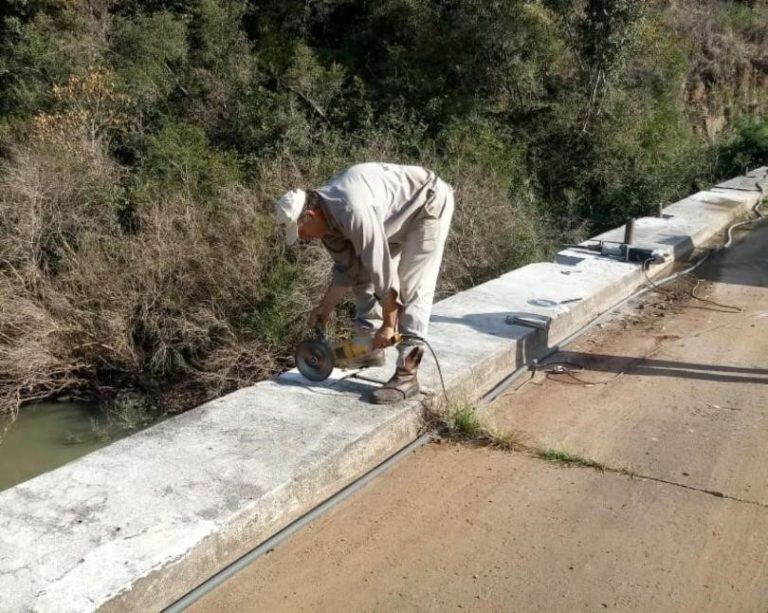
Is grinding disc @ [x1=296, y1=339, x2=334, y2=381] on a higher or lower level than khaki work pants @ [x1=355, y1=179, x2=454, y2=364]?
lower

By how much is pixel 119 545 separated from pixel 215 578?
41 cm

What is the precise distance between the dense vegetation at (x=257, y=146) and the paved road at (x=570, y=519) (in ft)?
13.6

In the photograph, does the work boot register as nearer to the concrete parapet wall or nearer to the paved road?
the concrete parapet wall

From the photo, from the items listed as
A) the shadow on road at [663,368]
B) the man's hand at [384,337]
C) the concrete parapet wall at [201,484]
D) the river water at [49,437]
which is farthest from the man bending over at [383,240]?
the river water at [49,437]

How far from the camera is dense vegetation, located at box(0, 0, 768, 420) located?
8.53m

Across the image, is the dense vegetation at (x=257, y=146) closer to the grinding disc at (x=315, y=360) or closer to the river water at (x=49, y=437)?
the river water at (x=49, y=437)

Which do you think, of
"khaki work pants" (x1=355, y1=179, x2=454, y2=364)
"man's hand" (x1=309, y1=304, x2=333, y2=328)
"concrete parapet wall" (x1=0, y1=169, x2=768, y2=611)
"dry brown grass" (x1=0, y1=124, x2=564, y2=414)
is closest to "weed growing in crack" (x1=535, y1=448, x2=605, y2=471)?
"concrete parapet wall" (x1=0, y1=169, x2=768, y2=611)

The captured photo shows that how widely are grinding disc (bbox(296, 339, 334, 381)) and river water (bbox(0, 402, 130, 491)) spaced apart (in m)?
3.80

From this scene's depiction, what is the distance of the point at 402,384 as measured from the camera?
4.44 m

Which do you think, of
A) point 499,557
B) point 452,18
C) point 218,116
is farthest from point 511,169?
point 499,557

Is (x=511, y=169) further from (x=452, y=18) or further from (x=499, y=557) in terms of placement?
(x=499, y=557)

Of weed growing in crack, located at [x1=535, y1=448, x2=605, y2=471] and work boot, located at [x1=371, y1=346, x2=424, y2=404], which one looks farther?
work boot, located at [x1=371, y1=346, x2=424, y2=404]

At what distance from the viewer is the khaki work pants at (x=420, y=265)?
446 centimetres

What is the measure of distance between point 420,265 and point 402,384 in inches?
26.9
